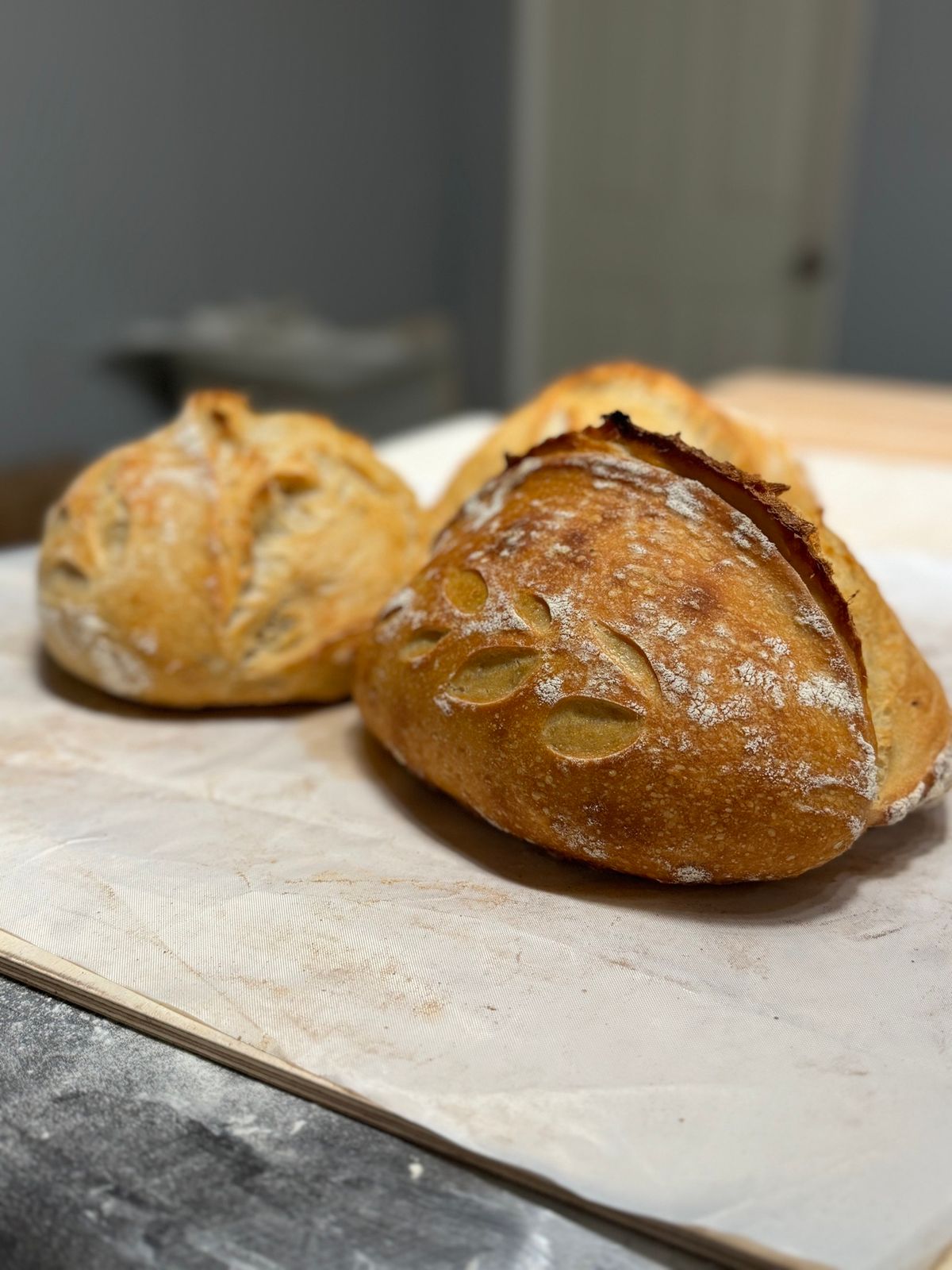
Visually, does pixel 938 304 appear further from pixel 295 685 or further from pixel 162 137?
pixel 295 685

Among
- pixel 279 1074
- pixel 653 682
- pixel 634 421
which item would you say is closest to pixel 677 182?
pixel 634 421

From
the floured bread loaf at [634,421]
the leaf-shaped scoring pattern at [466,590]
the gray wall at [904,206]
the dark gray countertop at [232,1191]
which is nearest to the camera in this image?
the dark gray countertop at [232,1191]

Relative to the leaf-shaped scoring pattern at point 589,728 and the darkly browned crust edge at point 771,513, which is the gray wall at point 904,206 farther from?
the leaf-shaped scoring pattern at point 589,728

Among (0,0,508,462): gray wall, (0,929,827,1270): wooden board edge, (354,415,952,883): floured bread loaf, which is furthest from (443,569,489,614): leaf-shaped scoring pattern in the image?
(0,0,508,462): gray wall

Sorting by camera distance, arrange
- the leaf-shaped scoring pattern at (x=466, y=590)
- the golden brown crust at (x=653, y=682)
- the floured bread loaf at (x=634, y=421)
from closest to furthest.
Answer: the golden brown crust at (x=653, y=682), the leaf-shaped scoring pattern at (x=466, y=590), the floured bread loaf at (x=634, y=421)

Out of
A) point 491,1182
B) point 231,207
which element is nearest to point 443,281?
point 231,207

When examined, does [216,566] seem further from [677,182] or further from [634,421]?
[677,182]

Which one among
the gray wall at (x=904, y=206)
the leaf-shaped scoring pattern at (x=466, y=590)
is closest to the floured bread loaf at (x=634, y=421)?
the leaf-shaped scoring pattern at (x=466, y=590)
